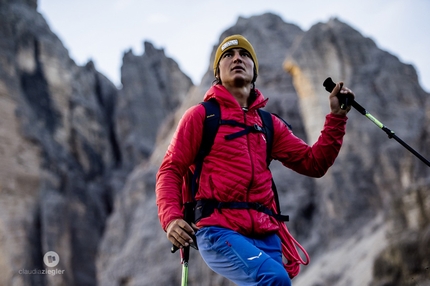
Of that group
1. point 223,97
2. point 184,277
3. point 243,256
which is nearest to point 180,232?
point 184,277

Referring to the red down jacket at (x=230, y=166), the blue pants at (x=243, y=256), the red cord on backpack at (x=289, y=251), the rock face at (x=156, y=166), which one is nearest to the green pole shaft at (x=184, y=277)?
the blue pants at (x=243, y=256)

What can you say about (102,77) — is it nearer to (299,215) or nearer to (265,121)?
(299,215)

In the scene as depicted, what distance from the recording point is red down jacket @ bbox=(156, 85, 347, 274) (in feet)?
12.8

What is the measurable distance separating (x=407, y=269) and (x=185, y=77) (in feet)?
143

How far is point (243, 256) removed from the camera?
3619 millimetres

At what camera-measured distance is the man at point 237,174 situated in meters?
3.72

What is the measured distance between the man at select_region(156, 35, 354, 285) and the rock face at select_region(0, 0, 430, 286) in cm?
1102

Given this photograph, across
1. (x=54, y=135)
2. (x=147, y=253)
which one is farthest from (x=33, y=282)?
(x=54, y=135)

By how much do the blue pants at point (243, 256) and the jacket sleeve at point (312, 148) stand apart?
2.21ft

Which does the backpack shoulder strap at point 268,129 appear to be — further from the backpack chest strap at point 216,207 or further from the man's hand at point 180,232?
the man's hand at point 180,232

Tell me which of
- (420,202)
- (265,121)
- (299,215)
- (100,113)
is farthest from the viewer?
(100,113)

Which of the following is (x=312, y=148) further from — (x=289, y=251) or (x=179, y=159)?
(x=179, y=159)

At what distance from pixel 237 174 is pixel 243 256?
0.60m

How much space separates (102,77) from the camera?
5566 centimetres
